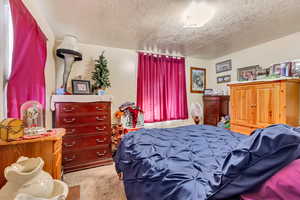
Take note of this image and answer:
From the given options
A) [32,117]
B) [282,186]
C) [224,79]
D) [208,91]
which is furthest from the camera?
[208,91]

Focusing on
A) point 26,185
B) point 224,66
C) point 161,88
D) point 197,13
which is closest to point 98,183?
point 26,185

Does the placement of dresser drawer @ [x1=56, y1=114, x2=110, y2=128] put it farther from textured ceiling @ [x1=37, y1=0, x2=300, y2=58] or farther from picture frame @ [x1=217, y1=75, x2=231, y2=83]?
picture frame @ [x1=217, y1=75, x2=231, y2=83]

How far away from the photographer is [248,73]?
3.15m

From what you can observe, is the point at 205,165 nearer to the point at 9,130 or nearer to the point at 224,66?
the point at 9,130

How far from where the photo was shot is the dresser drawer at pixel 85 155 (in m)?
2.24

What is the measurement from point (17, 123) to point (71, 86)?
6.37ft

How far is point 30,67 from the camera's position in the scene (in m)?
1.47

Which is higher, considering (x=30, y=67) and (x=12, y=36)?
(x=12, y=36)

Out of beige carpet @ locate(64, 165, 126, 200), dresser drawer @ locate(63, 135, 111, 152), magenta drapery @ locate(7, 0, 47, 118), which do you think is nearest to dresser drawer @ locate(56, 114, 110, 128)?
dresser drawer @ locate(63, 135, 111, 152)

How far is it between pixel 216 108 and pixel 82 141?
3037 mm

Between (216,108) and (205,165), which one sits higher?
(216,108)

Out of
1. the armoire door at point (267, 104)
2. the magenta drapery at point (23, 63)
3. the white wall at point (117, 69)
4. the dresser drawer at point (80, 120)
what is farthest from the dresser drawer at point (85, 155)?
the armoire door at point (267, 104)

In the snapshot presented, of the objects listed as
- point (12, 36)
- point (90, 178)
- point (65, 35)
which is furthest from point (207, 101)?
point (12, 36)

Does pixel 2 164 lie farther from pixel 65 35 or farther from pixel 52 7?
pixel 65 35
